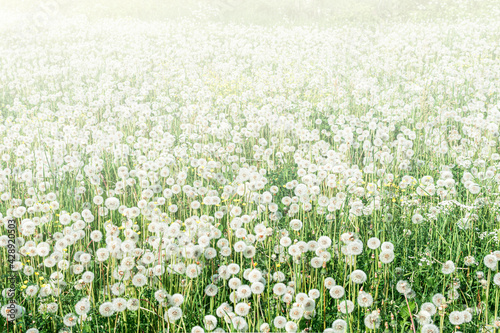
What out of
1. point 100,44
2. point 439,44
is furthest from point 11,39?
point 439,44

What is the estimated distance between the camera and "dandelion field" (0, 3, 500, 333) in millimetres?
2146

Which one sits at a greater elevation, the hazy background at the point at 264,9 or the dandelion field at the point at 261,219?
the hazy background at the point at 264,9

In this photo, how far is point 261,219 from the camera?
3166mm

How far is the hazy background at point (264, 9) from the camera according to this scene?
56.0ft

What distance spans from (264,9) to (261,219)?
20.2 meters

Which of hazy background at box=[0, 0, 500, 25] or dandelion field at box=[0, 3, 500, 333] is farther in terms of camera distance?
hazy background at box=[0, 0, 500, 25]

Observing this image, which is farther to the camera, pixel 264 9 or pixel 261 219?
pixel 264 9

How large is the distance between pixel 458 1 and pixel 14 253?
19696 mm

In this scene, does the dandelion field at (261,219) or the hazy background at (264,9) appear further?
the hazy background at (264,9)

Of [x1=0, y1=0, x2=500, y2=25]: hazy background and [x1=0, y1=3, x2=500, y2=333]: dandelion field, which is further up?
[x1=0, y1=0, x2=500, y2=25]: hazy background

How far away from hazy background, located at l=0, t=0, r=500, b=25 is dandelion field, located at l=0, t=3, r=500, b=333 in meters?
10.2

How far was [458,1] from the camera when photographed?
17.6 metres

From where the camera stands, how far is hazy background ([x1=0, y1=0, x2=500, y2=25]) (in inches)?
672

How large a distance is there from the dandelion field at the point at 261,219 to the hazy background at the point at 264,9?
10.2m
